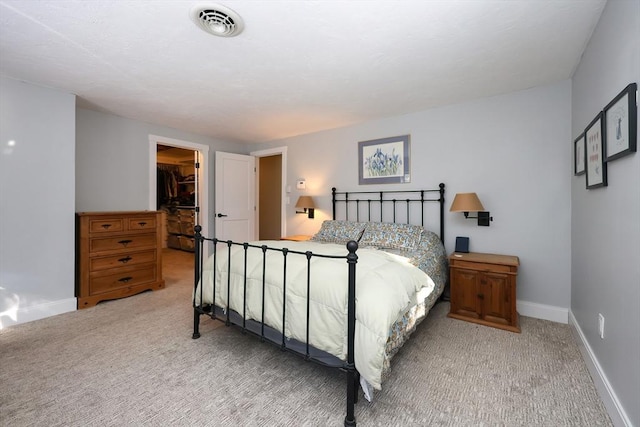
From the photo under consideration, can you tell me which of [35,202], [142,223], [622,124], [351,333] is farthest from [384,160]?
[35,202]

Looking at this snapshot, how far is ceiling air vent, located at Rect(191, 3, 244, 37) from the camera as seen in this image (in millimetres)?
1695

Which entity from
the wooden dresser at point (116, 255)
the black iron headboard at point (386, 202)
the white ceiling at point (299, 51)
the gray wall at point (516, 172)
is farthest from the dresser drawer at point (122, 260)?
the gray wall at point (516, 172)

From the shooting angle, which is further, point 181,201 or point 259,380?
point 181,201

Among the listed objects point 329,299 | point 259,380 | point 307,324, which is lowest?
point 259,380

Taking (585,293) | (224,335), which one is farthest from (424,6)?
(224,335)

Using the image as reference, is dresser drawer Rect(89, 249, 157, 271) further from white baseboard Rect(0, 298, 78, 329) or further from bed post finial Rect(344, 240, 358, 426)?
bed post finial Rect(344, 240, 358, 426)

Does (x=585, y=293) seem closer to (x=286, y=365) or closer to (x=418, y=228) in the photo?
(x=418, y=228)

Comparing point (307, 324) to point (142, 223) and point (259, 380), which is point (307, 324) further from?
point (142, 223)

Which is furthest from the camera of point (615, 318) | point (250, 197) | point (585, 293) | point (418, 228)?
point (250, 197)

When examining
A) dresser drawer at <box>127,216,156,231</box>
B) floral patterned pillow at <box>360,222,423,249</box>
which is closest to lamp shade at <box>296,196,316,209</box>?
floral patterned pillow at <box>360,222,423,249</box>

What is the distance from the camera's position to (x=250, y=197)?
5398 millimetres

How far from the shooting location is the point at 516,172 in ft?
9.70

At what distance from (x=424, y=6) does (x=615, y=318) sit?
2.04 metres

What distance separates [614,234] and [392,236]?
1810mm
